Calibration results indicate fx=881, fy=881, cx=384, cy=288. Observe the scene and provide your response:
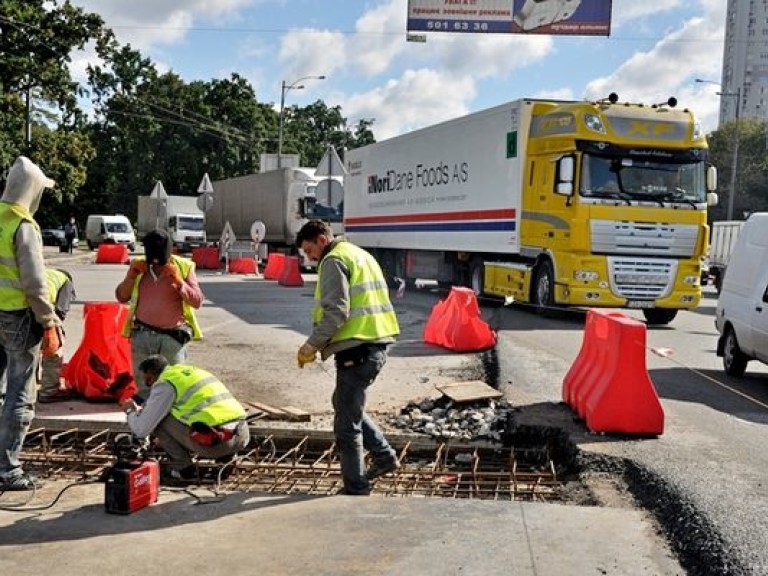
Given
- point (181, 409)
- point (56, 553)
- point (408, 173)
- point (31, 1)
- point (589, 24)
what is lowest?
point (56, 553)

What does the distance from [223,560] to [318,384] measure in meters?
5.21

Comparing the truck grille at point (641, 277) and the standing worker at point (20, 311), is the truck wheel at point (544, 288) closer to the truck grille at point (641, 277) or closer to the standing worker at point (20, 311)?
the truck grille at point (641, 277)

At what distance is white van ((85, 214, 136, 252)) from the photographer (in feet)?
169

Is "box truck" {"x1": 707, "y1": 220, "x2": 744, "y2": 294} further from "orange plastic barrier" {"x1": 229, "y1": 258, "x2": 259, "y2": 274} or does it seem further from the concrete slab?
the concrete slab

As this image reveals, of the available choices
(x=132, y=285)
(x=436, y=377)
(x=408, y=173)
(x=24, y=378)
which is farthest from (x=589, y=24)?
(x=24, y=378)

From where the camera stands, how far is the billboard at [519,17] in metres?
22.3

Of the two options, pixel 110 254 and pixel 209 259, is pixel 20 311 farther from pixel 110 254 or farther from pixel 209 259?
pixel 110 254

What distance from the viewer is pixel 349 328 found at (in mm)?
5484

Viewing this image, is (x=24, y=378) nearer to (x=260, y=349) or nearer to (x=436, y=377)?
(x=436, y=377)

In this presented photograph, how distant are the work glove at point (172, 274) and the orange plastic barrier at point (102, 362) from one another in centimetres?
176

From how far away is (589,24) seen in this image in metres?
22.8

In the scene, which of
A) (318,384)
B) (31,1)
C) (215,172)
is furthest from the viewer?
(215,172)

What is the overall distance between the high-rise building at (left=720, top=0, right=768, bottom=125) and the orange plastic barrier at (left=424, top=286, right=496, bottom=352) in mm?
76488

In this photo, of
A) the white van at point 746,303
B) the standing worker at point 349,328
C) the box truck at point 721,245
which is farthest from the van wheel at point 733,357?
the box truck at point 721,245
